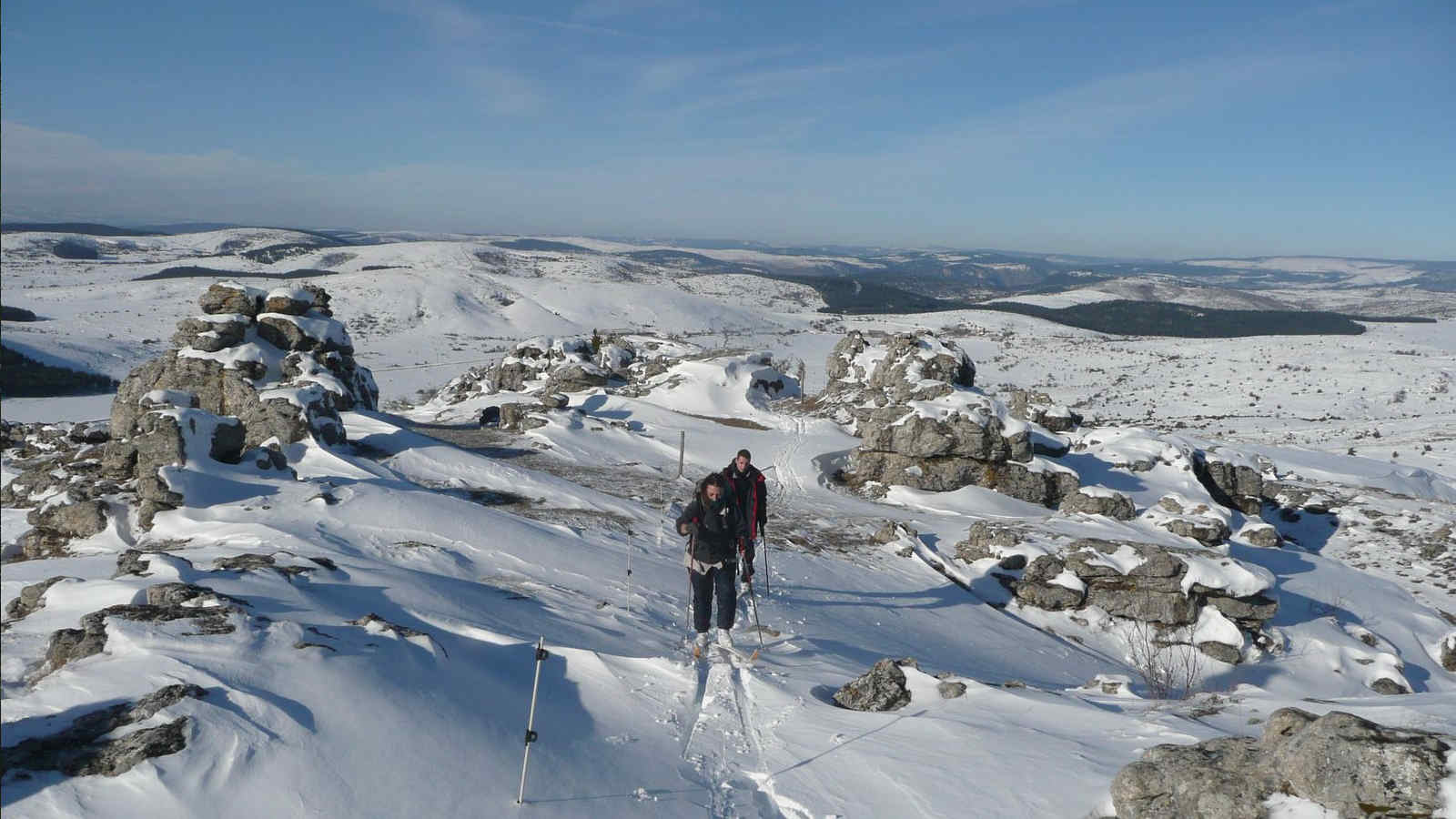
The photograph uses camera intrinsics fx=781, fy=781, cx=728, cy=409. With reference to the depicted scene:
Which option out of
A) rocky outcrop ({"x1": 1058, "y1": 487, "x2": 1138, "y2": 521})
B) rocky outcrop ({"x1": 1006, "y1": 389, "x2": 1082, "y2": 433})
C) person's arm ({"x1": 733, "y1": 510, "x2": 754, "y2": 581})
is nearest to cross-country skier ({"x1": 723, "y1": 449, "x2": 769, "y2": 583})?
person's arm ({"x1": 733, "y1": 510, "x2": 754, "y2": 581})

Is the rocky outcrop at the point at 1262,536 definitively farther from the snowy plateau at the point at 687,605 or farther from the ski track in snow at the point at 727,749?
the ski track in snow at the point at 727,749

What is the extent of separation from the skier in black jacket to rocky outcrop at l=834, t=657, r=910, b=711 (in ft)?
5.63

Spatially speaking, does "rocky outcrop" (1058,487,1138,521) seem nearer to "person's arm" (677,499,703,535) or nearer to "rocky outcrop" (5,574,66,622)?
"person's arm" (677,499,703,535)

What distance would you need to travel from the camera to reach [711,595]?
8.77m

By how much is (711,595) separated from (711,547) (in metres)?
0.55

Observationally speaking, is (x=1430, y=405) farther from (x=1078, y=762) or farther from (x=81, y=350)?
(x=81, y=350)

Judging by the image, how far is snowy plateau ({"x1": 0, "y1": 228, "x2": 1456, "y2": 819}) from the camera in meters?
5.00

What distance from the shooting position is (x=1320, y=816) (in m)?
4.33

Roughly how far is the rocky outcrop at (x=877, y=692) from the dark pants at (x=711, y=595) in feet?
5.38

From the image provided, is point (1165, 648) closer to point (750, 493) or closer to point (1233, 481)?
point (750, 493)

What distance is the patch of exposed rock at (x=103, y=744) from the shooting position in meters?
4.43

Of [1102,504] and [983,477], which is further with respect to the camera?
[983,477]

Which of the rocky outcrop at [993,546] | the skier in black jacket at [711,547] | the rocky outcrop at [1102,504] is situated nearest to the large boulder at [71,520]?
the skier in black jacket at [711,547]

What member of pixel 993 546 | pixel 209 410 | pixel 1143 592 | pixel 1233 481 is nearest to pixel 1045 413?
pixel 1233 481
